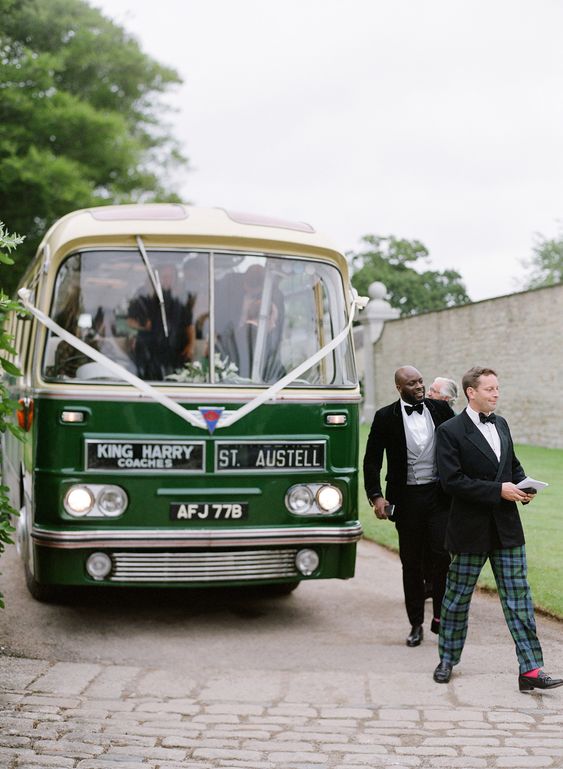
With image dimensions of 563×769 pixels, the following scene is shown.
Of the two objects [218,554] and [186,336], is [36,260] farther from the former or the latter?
[218,554]

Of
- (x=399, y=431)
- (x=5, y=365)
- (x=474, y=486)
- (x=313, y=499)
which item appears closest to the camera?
(x=5, y=365)

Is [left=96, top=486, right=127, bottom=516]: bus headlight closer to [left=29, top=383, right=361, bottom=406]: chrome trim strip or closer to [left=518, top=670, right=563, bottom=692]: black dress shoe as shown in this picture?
[left=29, top=383, right=361, bottom=406]: chrome trim strip

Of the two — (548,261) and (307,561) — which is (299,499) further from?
(548,261)

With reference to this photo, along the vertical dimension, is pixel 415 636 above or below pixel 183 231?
below

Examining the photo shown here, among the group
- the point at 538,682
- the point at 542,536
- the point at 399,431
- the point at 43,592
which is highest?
the point at 399,431

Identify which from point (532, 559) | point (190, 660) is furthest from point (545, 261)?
point (190, 660)

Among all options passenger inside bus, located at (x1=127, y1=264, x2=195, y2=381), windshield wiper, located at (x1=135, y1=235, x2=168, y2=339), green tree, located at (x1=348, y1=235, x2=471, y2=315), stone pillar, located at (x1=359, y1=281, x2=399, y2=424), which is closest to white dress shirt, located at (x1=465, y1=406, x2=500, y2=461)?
passenger inside bus, located at (x1=127, y1=264, x2=195, y2=381)

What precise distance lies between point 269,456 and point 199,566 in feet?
2.91

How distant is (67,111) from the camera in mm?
32031

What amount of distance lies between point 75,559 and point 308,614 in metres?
2.00

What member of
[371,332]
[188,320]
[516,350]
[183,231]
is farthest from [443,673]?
[371,332]

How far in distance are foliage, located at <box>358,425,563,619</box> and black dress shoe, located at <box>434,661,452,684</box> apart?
2.09m

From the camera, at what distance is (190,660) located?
6.79 meters

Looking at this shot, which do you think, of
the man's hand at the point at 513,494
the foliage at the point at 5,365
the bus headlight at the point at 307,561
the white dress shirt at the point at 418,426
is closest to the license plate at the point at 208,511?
the bus headlight at the point at 307,561
